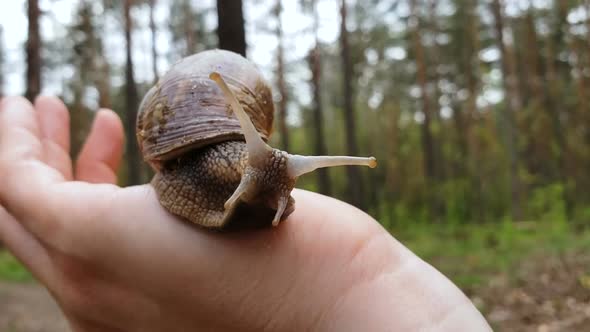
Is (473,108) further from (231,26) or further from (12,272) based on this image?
(231,26)

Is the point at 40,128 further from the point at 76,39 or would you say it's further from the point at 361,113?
the point at 361,113

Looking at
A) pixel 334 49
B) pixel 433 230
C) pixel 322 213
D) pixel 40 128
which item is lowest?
pixel 433 230

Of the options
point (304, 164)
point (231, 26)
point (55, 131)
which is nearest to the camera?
A: point (304, 164)

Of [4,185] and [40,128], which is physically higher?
[40,128]

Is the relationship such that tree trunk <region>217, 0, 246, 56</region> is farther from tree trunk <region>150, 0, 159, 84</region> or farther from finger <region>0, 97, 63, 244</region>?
tree trunk <region>150, 0, 159, 84</region>

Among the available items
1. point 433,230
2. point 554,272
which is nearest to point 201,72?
point 554,272

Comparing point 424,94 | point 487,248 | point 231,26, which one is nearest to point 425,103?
point 424,94
